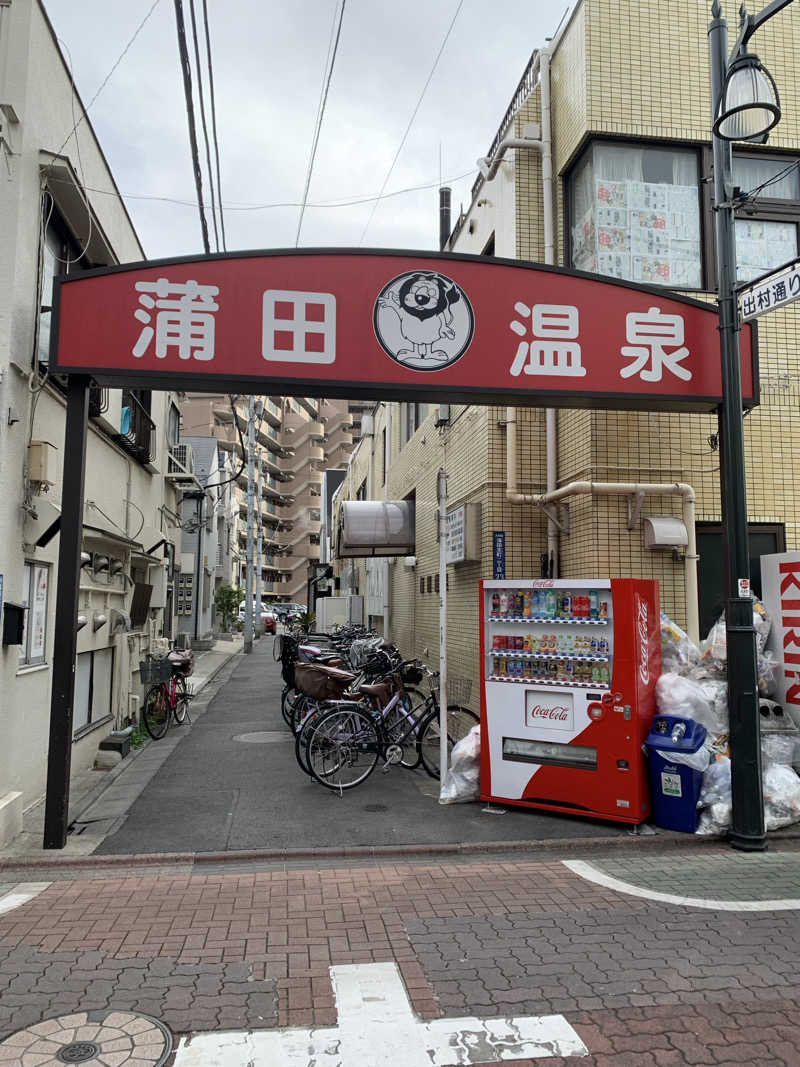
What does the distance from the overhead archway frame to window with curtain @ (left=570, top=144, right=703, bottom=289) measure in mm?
2071

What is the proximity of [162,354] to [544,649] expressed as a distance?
14.2 feet

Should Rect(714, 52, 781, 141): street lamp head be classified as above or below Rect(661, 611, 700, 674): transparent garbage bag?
Result: above

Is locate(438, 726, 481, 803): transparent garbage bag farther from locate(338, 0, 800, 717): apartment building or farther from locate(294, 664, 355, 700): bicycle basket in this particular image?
locate(338, 0, 800, 717): apartment building

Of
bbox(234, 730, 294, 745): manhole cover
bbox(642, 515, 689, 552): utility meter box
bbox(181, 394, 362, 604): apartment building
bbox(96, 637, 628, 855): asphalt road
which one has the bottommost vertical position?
bbox(96, 637, 628, 855): asphalt road

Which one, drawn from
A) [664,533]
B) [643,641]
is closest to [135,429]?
[664,533]

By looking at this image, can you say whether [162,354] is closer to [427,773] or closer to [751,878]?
[427,773]

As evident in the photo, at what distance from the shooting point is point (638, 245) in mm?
9406

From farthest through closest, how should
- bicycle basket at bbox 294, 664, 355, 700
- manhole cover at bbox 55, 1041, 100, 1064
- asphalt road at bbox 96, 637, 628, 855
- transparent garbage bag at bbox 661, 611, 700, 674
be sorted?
bicycle basket at bbox 294, 664, 355, 700 → transparent garbage bag at bbox 661, 611, 700, 674 → asphalt road at bbox 96, 637, 628, 855 → manhole cover at bbox 55, 1041, 100, 1064

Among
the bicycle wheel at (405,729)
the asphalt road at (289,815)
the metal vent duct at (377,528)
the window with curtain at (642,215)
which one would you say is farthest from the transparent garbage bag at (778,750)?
the metal vent duct at (377,528)

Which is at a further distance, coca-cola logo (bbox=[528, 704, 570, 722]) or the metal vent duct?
the metal vent duct

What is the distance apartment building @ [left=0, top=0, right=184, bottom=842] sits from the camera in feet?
21.3

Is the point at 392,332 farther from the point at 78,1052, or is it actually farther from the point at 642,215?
the point at 78,1052

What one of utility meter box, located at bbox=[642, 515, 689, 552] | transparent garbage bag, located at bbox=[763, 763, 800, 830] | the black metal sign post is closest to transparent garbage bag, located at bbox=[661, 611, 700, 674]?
utility meter box, located at bbox=[642, 515, 689, 552]

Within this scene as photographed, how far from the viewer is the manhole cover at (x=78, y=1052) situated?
3.36m
